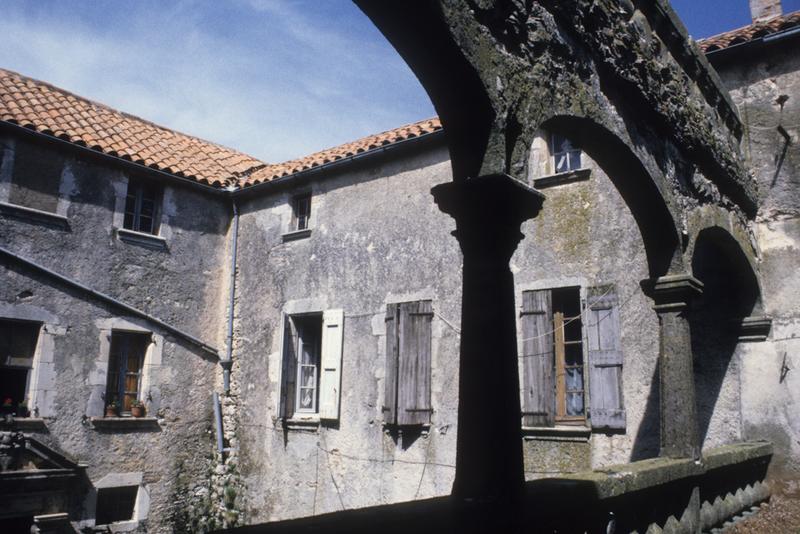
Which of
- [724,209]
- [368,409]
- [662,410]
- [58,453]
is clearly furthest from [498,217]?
[58,453]

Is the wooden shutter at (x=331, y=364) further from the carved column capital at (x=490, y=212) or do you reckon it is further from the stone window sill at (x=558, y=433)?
the carved column capital at (x=490, y=212)

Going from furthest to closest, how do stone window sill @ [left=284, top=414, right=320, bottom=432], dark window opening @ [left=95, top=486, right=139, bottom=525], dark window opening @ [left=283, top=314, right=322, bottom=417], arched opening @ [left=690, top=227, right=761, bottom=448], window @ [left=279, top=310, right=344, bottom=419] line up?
1. dark window opening @ [left=283, top=314, right=322, bottom=417]
2. stone window sill @ [left=284, top=414, right=320, bottom=432]
3. window @ [left=279, top=310, right=344, bottom=419]
4. dark window opening @ [left=95, top=486, right=139, bottom=525]
5. arched opening @ [left=690, top=227, right=761, bottom=448]

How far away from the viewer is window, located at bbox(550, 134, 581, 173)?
8305mm

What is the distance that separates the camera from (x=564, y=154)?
8406mm

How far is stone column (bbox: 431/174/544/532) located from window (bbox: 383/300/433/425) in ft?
18.5

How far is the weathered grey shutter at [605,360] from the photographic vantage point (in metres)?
7.18

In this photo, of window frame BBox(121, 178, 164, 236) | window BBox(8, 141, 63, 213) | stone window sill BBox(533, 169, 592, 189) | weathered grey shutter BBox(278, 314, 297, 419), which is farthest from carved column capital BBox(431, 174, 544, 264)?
window frame BBox(121, 178, 164, 236)

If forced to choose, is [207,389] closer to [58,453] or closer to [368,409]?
[58,453]

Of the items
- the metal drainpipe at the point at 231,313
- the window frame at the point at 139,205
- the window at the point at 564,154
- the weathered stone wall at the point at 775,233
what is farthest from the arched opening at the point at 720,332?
the window frame at the point at 139,205

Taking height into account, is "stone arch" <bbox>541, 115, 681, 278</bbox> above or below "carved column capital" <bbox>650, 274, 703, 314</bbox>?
above

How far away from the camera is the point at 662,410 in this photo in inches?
205

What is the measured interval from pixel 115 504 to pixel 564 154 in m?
8.42

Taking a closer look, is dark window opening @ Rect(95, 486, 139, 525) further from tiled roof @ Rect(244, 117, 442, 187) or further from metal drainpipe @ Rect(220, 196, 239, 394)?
tiled roof @ Rect(244, 117, 442, 187)

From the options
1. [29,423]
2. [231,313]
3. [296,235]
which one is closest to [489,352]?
[296,235]
